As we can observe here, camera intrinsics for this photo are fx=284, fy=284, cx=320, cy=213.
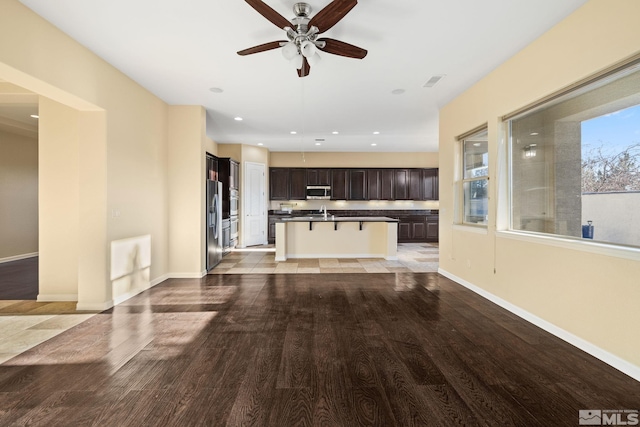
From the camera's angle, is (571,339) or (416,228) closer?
(571,339)

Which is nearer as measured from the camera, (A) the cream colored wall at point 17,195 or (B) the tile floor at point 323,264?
(B) the tile floor at point 323,264

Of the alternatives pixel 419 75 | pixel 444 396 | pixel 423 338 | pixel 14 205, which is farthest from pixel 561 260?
pixel 14 205

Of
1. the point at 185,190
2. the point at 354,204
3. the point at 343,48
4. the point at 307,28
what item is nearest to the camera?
the point at 307,28

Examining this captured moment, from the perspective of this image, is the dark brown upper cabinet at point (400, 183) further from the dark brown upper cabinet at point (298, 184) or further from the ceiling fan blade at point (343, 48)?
the ceiling fan blade at point (343, 48)

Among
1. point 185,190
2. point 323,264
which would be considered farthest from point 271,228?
point 185,190

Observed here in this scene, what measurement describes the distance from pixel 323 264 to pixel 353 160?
15.3 ft

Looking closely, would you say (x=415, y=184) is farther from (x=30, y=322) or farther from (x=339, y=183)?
(x=30, y=322)

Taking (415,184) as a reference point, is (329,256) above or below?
below

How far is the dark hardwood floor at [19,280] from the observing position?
155 inches

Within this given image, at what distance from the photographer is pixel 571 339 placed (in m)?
2.55

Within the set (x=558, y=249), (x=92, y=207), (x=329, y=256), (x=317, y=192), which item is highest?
(x=317, y=192)

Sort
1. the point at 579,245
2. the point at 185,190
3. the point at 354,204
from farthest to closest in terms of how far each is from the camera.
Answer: the point at 354,204, the point at 185,190, the point at 579,245

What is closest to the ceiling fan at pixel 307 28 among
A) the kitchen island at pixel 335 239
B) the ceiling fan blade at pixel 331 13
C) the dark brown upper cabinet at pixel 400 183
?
the ceiling fan blade at pixel 331 13

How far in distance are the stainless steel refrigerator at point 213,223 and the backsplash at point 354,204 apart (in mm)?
3725
